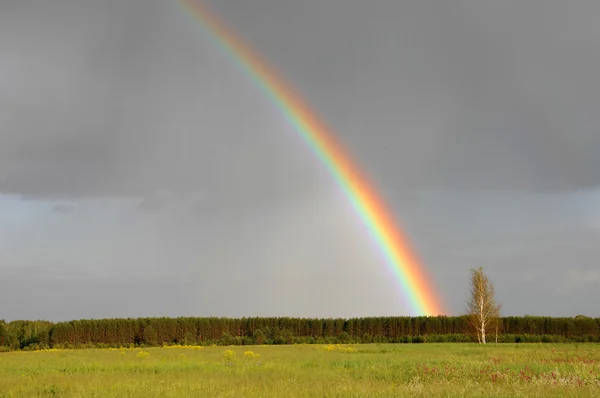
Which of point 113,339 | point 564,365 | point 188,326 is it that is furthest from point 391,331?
point 564,365

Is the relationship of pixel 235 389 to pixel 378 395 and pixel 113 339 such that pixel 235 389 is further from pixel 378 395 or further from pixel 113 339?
pixel 113 339

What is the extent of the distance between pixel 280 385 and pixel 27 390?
7.75m

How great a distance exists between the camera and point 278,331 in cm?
8412

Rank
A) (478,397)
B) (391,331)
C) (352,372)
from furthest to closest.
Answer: (391,331)
(352,372)
(478,397)

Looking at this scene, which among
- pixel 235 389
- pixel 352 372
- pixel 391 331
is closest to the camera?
pixel 235 389

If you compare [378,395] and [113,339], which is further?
[113,339]

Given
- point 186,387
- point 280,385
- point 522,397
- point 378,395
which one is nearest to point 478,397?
point 522,397

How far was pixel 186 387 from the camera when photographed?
1872cm

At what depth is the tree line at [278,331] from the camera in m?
77.1

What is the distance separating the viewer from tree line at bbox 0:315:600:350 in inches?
3034

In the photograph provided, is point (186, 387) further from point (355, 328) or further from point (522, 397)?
point (355, 328)

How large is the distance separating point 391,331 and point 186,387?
72631 millimetres

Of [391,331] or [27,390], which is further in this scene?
[391,331]

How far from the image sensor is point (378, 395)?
1609 centimetres
